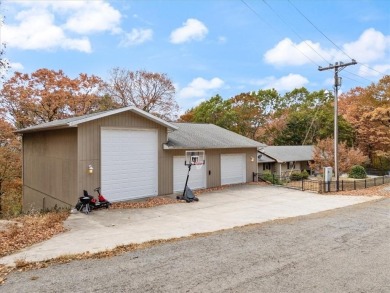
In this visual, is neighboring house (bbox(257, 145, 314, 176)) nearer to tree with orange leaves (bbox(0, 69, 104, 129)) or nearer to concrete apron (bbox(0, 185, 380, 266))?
concrete apron (bbox(0, 185, 380, 266))

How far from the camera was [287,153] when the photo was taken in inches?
1380

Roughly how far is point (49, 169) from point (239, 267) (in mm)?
12220

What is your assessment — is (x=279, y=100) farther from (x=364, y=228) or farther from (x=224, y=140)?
(x=364, y=228)

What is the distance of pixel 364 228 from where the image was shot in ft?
30.0

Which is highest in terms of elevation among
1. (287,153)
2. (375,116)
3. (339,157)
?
(375,116)

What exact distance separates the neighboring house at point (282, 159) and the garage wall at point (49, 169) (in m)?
20.3

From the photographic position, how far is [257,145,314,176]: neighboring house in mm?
31969

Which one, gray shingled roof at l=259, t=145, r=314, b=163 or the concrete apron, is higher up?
gray shingled roof at l=259, t=145, r=314, b=163

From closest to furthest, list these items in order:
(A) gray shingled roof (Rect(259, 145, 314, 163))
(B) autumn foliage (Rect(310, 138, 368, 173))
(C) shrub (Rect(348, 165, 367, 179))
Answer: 1. (C) shrub (Rect(348, 165, 367, 179))
2. (B) autumn foliage (Rect(310, 138, 368, 173))
3. (A) gray shingled roof (Rect(259, 145, 314, 163))

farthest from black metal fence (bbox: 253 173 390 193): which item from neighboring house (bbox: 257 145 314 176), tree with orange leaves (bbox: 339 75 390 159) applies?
tree with orange leaves (bbox: 339 75 390 159)

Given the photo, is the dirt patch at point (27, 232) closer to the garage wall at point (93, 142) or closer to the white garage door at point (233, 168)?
the garage wall at point (93, 142)

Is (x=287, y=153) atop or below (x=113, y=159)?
atop

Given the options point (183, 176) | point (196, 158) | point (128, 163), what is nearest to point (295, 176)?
point (196, 158)

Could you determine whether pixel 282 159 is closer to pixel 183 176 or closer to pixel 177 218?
pixel 183 176
